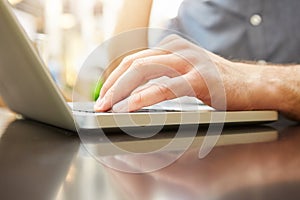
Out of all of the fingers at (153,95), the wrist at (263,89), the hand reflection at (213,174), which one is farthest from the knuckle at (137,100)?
the wrist at (263,89)

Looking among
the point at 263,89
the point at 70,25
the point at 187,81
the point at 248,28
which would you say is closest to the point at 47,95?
the point at 187,81

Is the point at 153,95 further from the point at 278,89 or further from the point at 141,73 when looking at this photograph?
the point at 278,89

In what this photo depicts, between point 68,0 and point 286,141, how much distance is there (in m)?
1.87

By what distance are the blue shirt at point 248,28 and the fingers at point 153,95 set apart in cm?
56

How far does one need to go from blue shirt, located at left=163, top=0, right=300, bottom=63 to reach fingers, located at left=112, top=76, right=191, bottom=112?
22.2 inches

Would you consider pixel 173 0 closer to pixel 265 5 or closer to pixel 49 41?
pixel 265 5

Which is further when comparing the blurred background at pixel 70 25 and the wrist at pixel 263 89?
the blurred background at pixel 70 25

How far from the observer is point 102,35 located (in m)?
2.09

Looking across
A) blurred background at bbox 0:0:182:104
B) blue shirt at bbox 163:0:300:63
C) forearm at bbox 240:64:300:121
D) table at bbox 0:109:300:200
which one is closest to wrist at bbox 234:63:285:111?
forearm at bbox 240:64:300:121

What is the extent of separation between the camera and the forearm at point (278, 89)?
668 millimetres

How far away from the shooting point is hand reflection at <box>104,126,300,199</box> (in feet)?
0.71

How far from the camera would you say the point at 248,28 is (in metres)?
1.12

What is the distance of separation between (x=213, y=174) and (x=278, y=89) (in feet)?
1.56

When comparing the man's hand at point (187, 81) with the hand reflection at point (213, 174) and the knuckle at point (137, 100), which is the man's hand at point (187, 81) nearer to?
the knuckle at point (137, 100)
